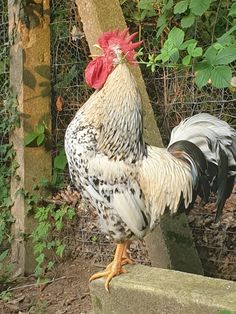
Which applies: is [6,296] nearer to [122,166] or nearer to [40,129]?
[40,129]

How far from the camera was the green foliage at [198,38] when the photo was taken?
3.02 m

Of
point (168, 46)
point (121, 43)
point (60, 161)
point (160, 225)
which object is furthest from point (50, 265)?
point (168, 46)

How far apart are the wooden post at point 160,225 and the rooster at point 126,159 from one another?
53cm

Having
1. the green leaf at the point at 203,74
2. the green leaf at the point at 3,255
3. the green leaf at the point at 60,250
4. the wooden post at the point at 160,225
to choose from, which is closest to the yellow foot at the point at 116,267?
the wooden post at the point at 160,225

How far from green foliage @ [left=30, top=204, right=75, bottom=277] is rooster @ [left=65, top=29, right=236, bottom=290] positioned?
1387 mm

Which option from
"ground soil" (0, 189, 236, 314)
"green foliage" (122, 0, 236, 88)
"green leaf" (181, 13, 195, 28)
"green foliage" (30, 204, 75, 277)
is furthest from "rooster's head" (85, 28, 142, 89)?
"green foliage" (30, 204, 75, 277)

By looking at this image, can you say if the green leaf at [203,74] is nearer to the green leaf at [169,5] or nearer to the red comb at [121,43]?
the red comb at [121,43]

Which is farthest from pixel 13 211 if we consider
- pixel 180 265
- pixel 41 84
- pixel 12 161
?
pixel 180 265

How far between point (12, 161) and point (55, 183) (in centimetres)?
37

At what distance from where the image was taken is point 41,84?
5105 mm

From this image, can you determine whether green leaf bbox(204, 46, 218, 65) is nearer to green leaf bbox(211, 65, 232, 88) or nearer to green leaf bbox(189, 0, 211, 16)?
green leaf bbox(211, 65, 232, 88)

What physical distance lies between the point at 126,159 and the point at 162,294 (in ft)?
2.31

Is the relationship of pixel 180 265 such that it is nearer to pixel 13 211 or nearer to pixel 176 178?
pixel 176 178

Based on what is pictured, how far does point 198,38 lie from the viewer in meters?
4.45
